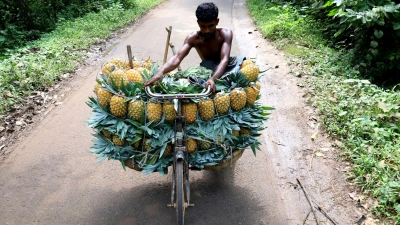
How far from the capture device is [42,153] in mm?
4191

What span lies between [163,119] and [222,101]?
1.59ft

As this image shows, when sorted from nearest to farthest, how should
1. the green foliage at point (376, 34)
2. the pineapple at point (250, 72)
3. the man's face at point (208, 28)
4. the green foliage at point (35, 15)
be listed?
the pineapple at point (250, 72) < the man's face at point (208, 28) < the green foliage at point (376, 34) < the green foliage at point (35, 15)

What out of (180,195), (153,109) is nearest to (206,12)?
(153,109)

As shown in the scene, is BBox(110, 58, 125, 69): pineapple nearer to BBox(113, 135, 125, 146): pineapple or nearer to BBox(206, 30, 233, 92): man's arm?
BBox(113, 135, 125, 146): pineapple

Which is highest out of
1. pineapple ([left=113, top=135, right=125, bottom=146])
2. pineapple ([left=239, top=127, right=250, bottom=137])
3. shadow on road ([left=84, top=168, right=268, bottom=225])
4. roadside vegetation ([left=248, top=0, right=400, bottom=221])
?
pineapple ([left=113, top=135, right=125, bottom=146])

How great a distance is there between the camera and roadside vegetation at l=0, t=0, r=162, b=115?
19.2 ft

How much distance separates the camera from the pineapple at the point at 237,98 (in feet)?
9.00

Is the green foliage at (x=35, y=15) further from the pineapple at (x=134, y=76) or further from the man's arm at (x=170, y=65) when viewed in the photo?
the pineapple at (x=134, y=76)

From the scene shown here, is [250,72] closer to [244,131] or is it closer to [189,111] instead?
[244,131]

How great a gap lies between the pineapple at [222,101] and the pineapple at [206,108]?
4cm

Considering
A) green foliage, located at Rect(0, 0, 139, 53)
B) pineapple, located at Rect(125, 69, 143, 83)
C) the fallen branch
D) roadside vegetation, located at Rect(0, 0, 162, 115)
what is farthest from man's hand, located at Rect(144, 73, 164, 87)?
green foliage, located at Rect(0, 0, 139, 53)

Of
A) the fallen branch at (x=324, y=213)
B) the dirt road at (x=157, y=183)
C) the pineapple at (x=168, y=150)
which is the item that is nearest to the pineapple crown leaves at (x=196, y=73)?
the pineapple at (x=168, y=150)

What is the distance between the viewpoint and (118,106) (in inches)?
104

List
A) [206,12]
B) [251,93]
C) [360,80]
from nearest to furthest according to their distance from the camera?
1. [251,93]
2. [206,12]
3. [360,80]
